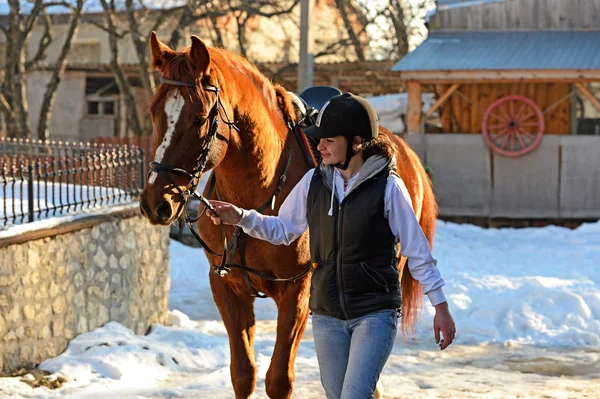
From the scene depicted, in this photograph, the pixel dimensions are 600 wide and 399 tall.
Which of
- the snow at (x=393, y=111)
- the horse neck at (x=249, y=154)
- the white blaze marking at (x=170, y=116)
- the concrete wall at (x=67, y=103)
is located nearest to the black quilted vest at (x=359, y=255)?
the white blaze marking at (x=170, y=116)

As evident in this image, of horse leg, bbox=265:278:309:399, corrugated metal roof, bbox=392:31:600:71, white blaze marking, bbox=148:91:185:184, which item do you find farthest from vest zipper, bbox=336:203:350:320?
corrugated metal roof, bbox=392:31:600:71

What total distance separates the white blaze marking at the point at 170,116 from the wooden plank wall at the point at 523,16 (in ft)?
52.8

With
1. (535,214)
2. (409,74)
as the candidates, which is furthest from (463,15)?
(535,214)

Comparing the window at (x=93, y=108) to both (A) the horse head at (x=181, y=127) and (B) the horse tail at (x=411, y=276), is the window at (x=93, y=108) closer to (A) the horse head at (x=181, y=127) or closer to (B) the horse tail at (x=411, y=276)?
(B) the horse tail at (x=411, y=276)

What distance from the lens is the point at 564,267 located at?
44.8 ft

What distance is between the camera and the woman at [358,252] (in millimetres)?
4043

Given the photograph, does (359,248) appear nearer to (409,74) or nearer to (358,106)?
(358,106)

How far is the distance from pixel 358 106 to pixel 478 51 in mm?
15000

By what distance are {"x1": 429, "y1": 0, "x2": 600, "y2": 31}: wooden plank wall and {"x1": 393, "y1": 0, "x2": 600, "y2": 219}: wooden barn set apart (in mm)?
20

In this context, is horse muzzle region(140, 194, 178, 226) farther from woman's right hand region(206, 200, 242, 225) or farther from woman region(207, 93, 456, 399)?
woman region(207, 93, 456, 399)

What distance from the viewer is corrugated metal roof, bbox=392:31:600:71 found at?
17.5 meters

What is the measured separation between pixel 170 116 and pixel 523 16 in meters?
16.2

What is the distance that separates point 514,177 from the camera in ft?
60.6

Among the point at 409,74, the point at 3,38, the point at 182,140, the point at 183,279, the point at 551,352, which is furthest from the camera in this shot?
the point at 3,38
